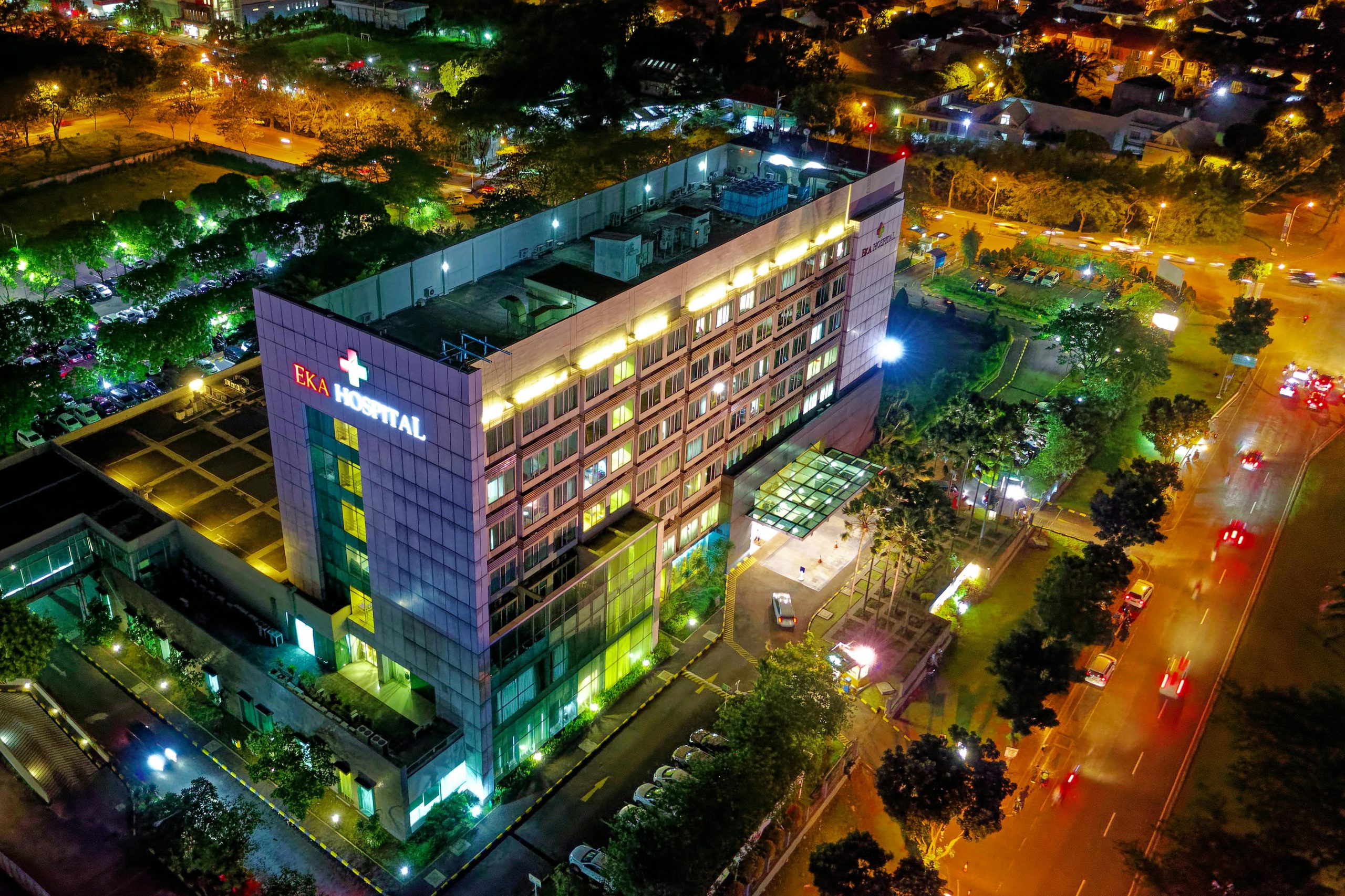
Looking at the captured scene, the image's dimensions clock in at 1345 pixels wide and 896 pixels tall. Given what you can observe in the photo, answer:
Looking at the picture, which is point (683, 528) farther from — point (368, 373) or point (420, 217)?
point (420, 217)

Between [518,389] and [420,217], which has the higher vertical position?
[518,389]

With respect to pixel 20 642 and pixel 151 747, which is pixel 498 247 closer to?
pixel 20 642

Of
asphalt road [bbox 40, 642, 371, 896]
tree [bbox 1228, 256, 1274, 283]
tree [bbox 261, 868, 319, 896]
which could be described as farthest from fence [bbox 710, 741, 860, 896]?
tree [bbox 1228, 256, 1274, 283]

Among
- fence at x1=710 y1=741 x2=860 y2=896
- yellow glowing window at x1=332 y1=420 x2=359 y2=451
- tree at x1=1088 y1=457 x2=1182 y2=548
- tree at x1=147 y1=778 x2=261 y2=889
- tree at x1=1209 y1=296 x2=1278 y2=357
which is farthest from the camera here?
tree at x1=1209 y1=296 x2=1278 y2=357

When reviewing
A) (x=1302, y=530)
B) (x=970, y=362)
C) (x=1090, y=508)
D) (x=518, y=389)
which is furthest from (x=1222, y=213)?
(x=518, y=389)

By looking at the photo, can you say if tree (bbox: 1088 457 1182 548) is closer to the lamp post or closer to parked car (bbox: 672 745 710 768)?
parked car (bbox: 672 745 710 768)

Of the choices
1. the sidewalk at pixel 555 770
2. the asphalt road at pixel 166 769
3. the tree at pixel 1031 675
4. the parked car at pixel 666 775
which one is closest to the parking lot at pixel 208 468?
the asphalt road at pixel 166 769

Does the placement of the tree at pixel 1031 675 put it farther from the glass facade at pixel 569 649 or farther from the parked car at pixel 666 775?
the glass facade at pixel 569 649

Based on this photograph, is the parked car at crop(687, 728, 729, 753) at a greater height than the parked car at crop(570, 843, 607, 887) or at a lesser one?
greater
